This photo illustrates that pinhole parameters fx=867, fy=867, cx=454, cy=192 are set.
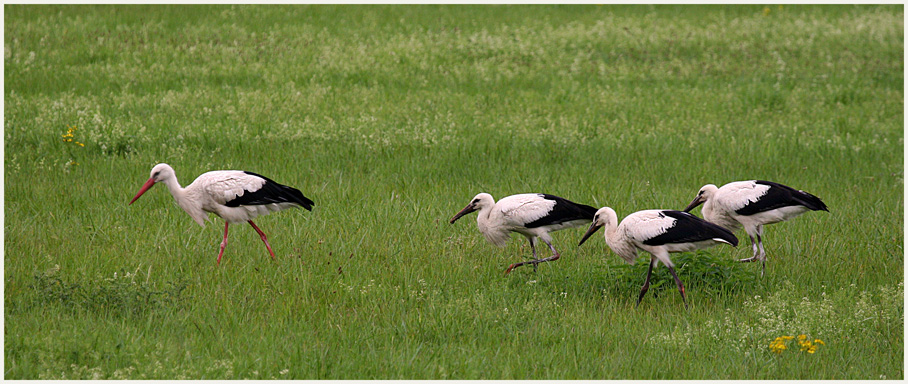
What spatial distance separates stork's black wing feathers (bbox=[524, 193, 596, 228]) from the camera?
7262 mm

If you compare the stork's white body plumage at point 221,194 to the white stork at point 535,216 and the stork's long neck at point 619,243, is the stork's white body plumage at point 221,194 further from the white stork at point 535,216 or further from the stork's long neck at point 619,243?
the stork's long neck at point 619,243

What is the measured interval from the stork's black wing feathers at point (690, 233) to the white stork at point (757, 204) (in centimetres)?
92

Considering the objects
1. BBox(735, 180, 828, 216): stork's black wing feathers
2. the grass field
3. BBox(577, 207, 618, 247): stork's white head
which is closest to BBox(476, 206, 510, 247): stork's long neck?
the grass field

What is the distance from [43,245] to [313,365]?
11.4ft

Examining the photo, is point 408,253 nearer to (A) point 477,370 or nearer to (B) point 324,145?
(A) point 477,370

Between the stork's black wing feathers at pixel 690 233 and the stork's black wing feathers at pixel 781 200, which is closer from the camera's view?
the stork's black wing feathers at pixel 690 233

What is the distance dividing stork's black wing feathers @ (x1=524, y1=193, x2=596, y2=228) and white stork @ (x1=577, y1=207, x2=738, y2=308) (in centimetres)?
58

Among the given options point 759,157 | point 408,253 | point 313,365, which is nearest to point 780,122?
point 759,157

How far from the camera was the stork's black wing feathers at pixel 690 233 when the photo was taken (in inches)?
250

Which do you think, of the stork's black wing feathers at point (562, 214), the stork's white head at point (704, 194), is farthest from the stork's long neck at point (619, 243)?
the stork's white head at point (704, 194)

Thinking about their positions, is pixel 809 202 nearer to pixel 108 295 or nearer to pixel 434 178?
pixel 434 178

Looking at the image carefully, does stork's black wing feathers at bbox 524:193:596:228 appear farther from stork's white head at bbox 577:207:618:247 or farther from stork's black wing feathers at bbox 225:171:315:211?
stork's black wing feathers at bbox 225:171:315:211

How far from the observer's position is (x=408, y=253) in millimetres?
7480

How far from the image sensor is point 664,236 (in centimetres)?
643
